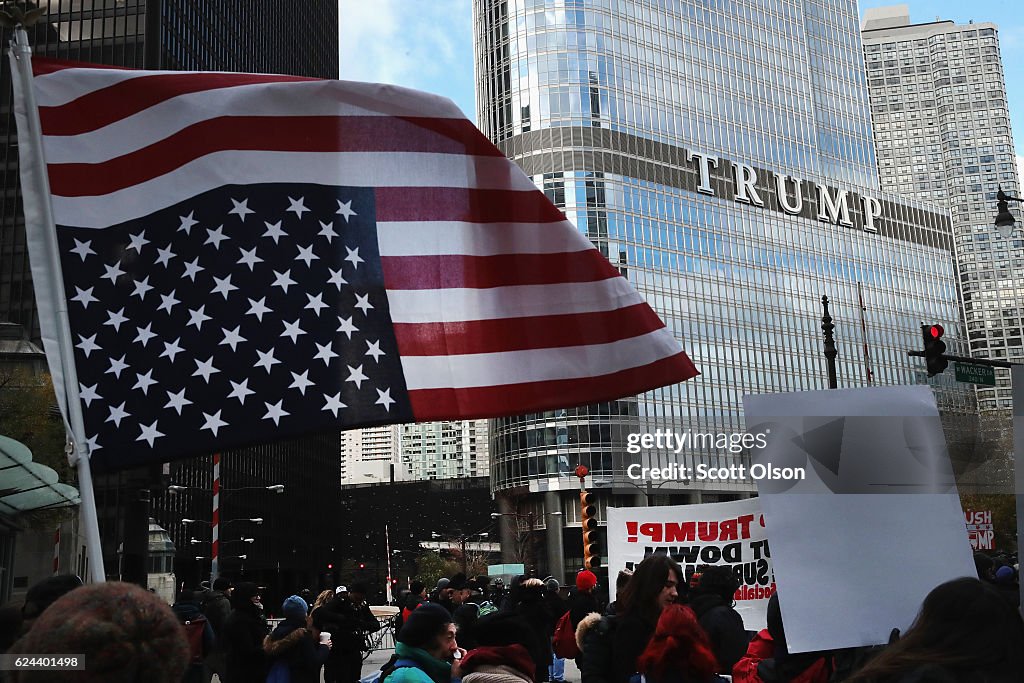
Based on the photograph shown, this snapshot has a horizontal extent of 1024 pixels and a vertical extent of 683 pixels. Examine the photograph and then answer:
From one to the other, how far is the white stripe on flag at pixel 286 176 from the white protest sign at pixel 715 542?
20.5ft

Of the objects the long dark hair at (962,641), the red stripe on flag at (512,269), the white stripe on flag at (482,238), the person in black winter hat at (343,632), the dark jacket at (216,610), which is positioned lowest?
the person in black winter hat at (343,632)

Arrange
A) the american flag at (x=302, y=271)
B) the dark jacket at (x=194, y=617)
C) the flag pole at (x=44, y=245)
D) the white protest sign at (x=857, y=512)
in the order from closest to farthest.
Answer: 1. the white protest sign at (x=857, y=512)
2. the flag pole at (x=44, y=245)
3. the american flag at (x=302, y=271)
4. the dark jacket at (x=194, y=617)

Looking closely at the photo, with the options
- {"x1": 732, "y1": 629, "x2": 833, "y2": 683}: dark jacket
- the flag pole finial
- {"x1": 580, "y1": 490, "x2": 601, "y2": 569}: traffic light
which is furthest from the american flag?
{"x1": 580, "y1": 490, "x2": 601, "y2": 569}: traffic light

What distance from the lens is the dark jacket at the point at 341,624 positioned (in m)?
11.8

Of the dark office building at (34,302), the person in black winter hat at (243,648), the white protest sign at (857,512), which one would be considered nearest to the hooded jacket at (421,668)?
the white protest sign at (857,512)

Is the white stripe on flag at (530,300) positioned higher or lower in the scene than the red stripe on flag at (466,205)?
lower

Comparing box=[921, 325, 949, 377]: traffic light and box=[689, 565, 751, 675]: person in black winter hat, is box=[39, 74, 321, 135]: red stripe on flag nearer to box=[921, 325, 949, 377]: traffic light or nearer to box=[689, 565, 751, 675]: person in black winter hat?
box=[689, 565, 751, 675]: person in black winter hat

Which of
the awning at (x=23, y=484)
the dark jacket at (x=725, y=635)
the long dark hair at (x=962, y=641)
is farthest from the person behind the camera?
the awning at (x=23, y=484)

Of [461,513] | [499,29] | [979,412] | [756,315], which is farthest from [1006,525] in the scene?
[461,513]

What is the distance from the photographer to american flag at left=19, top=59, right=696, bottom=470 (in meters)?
6.16

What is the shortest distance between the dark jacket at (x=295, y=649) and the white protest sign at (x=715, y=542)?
4.58 metres

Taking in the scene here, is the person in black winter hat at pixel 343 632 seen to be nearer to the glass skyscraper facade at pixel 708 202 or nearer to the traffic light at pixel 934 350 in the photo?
the traffic light at pixel 934 350

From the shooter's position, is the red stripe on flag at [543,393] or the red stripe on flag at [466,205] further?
the red stripe on flag at [466,205]

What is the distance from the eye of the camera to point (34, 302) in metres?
89.9
